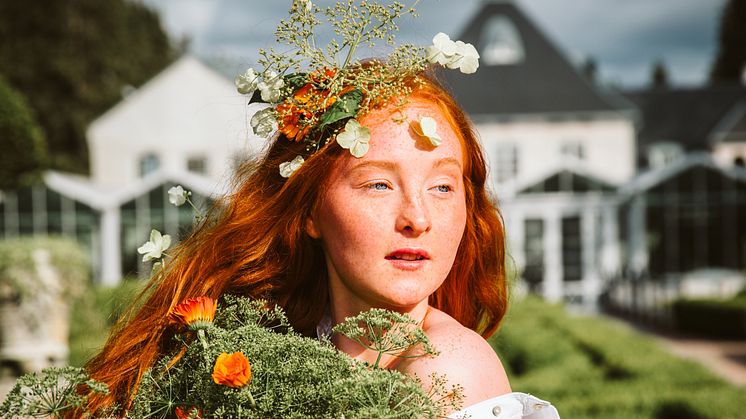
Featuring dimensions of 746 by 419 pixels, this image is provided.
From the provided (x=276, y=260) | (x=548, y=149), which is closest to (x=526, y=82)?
(x=548, y=149)

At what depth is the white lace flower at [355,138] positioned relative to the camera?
1688mm

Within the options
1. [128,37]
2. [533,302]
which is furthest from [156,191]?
[128,37]

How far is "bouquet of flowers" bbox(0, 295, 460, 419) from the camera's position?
54.6 inches

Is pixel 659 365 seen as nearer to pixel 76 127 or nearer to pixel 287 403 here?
pixel 287 403

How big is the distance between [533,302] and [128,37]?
32431mm

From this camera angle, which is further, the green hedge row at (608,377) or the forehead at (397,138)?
the green hedge row at (608,377)

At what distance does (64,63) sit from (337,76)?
37057 mm

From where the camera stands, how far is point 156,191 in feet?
65.8

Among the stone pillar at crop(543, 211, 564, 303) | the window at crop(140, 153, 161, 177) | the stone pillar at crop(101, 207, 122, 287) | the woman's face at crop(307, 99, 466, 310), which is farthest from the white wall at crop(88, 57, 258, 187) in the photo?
the woman's face at crop(307, 99, 466, 310)

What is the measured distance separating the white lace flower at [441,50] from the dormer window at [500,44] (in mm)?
28866

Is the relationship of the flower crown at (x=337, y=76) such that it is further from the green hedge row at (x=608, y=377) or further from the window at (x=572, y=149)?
the window at (x=572, y=149)

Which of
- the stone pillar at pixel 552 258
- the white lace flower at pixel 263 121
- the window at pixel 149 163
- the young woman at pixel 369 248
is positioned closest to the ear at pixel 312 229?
the young woman at pixel 369 248

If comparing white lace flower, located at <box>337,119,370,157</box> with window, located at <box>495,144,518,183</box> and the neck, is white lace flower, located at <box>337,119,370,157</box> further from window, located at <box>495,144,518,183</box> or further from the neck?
window, located at <box>495,144,518,183</box>

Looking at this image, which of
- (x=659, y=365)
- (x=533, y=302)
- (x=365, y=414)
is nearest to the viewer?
(x=365, y=414)
